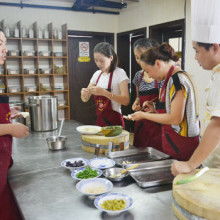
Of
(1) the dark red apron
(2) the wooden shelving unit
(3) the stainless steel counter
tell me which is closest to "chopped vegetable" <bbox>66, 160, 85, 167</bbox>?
(3) the stainless steel counter

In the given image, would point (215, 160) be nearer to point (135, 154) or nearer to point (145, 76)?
point (135, 154)

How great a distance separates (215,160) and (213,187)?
554mm

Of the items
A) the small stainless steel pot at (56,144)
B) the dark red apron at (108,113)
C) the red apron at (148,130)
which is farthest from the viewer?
the dark red apron at (108,113)

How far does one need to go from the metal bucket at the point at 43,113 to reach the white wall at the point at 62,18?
2963 millimetres

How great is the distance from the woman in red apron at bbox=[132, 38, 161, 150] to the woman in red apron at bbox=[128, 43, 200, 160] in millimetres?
437

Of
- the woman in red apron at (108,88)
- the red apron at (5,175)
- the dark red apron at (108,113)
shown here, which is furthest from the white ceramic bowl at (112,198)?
the dark red apron at (108,113)

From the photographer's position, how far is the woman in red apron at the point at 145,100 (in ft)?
8.11

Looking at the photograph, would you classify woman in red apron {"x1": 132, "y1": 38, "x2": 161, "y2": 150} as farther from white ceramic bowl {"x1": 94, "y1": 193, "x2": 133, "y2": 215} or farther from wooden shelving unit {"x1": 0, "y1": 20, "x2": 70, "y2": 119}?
wooden shelving unit {"x1": 0, "y1": 20, "x2": 70, "y2": 119}

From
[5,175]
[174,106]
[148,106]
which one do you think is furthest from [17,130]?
[148,106]

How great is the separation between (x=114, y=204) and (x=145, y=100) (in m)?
1.57

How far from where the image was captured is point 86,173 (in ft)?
5.13

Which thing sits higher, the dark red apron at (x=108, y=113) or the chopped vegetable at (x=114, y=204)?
the dark red apron at (x=108, y=113)

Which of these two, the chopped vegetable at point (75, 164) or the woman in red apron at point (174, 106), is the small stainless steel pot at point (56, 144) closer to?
the chopped vegetable at point (75, 164)

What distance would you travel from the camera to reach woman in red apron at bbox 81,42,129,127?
278cm
